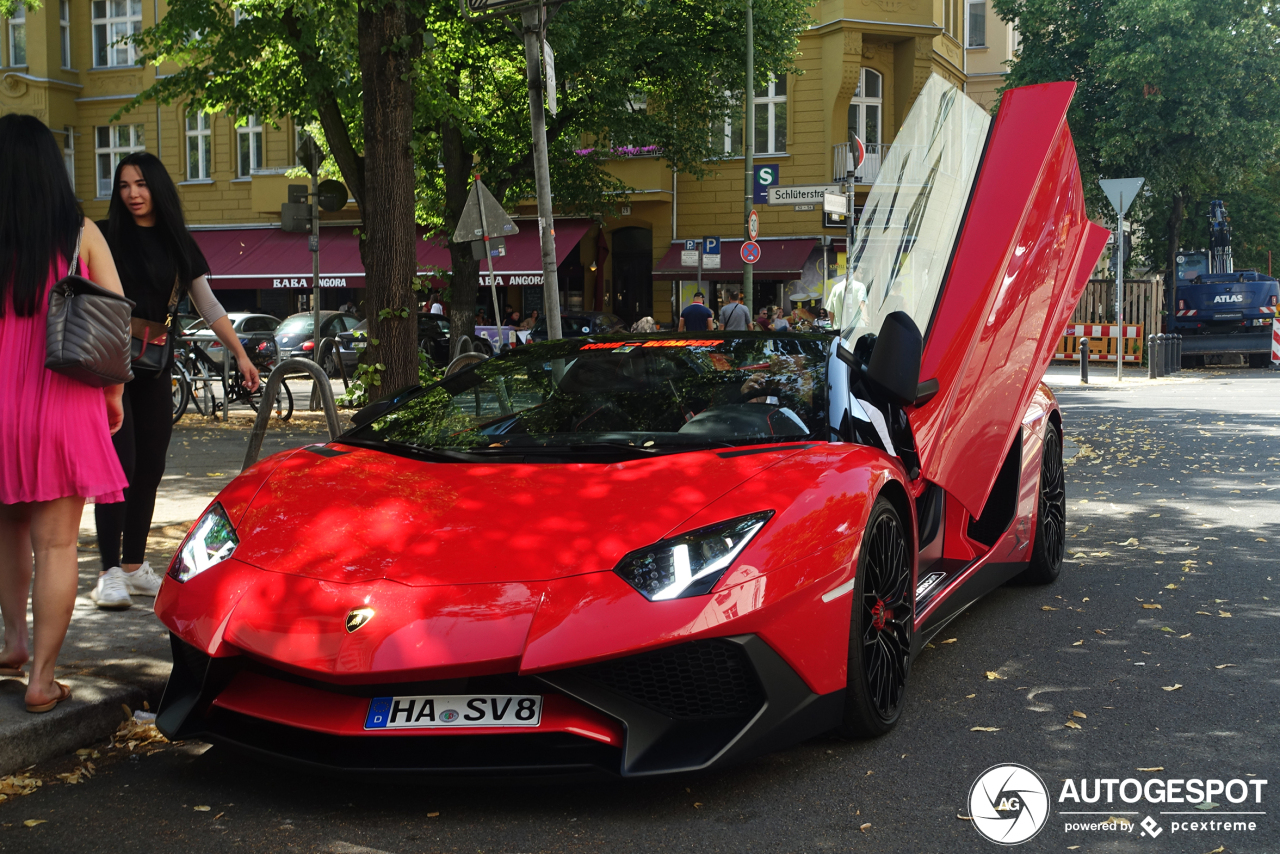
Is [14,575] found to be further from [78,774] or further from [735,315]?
[735,315]

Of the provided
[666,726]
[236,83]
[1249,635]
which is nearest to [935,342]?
[1249,635]

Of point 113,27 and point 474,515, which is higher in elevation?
point 113,27

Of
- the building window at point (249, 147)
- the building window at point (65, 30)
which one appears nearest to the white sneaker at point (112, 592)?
the building window at point (249, 147)

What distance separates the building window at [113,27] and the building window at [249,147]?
13.4ft

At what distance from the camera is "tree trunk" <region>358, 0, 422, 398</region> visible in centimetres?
937

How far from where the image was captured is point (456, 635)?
3.00m

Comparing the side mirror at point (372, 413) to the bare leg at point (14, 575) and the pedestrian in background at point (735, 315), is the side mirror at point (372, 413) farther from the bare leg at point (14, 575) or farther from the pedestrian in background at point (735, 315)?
the pedestrian in background at point (735, 315)

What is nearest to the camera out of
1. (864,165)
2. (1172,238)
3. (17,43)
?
(864,165)

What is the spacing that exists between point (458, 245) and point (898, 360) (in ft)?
56.8

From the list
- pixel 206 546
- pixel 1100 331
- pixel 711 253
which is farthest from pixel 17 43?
pixel 206 546

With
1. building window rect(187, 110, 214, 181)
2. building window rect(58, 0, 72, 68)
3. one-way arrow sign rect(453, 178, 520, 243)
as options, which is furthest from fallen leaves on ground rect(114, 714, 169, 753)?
building window rect(58, 0, 72, 68)

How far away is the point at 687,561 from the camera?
Answer: 3160 millimetres

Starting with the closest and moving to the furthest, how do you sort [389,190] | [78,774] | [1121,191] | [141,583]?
[78,774], [141,583], [389,190], [1121,191]

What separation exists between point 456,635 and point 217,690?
718mm
